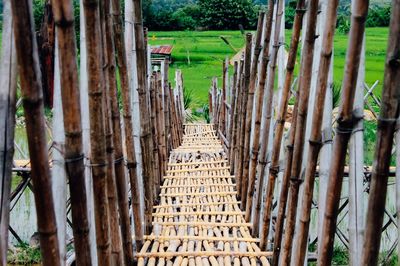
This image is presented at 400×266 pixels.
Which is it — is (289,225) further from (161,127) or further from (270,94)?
(161,127)

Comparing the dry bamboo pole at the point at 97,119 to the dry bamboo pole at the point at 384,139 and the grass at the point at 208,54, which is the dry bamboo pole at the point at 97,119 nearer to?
the dry bamboo pole at the point at 384,139

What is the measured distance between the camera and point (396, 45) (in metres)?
1.05

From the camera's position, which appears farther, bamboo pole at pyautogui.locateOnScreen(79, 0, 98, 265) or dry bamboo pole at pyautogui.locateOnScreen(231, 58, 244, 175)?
dry bamboo pole at pyautogui.locateOnScreen(231, 58, 244, 175)

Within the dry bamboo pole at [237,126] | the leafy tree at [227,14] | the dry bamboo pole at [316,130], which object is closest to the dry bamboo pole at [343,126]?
the dry bamboo pole at [316,130]

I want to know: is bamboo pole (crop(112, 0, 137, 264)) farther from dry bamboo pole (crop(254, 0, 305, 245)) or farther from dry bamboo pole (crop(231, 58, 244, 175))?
→ dry bamboo pole (crop(231, 58, 244, 175))

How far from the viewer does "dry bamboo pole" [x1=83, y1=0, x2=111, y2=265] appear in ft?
4.38

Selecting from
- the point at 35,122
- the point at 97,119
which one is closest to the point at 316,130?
the point at 97,119

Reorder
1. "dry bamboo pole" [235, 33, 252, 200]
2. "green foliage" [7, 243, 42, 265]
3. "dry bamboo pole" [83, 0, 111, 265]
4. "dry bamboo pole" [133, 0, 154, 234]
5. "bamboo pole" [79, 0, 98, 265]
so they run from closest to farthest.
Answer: "dry bamboo pole" [83, 0, 111, 265] → "bamboo pole" [79, 0, 98, 265] → "dry bamboo pole" [133, 0, 154, 234] → "dry bamboo pole" [235, 33, 252, 200] → "green foliage" [7, 243, 42, 265]

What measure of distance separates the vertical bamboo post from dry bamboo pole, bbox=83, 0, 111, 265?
0.79 metres

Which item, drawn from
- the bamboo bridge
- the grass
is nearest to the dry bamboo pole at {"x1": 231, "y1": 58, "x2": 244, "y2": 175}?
the bamboo bridge

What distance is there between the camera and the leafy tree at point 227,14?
23.9 m

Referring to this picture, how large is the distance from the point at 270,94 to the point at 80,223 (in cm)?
159

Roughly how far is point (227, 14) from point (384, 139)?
991 inches

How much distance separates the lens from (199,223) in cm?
304
